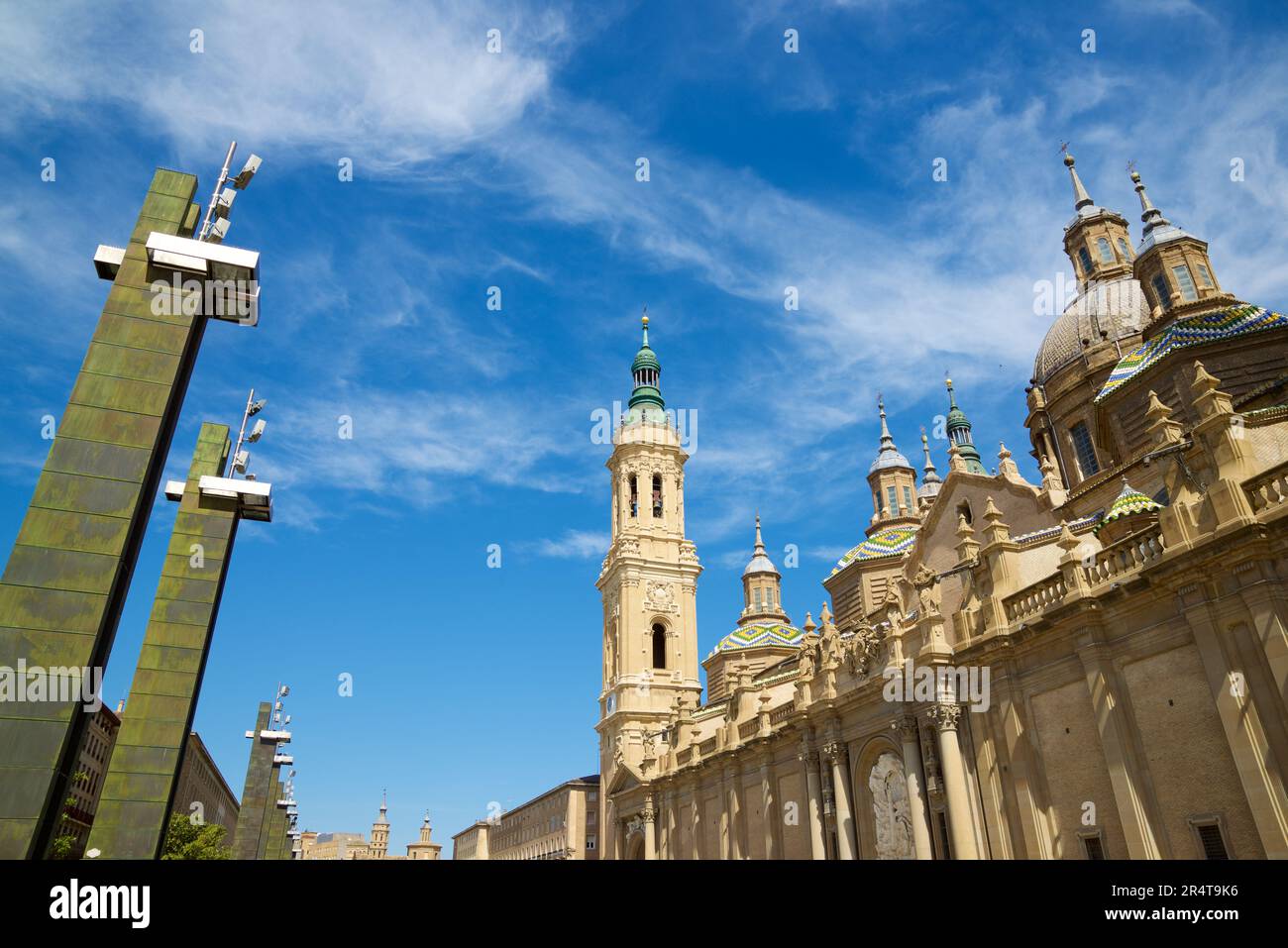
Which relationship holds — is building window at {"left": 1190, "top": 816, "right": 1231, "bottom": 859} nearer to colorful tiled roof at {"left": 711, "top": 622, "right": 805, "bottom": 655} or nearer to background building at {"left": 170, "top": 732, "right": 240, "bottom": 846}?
colorful tiled roof at {"left": 711, "top": 622, "right": 805, "bottom": 655}

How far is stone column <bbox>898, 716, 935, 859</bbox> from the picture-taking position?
2538 centimetres

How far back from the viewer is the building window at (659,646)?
206ft

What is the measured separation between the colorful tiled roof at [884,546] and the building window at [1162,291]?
60.9 feet

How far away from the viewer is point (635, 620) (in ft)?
202

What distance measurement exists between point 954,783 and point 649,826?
92.5 feet

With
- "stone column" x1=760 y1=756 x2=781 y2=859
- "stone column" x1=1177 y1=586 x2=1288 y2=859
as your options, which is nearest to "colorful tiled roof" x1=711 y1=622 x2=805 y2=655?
"stone column" x1=760 y1=756 x2=781 y2=859

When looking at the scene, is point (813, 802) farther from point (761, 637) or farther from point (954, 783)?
point (761, 637)

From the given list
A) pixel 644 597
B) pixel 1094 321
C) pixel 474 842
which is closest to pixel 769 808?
pixel 644 597

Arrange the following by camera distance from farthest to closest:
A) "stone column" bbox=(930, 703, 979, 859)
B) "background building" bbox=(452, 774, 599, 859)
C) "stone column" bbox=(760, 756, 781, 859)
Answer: "background building" bbox=(452, 774, 599, 859)
"stone column" bbox=(760, 756, 781, 859)
"stone column" bbox=(930, 703, 979, 859)

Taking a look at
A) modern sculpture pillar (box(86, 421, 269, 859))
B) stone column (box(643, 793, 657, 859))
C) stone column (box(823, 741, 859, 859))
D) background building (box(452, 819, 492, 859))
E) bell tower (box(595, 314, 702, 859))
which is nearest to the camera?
modern sculpture pillar (box(86, 421, 269, 859))

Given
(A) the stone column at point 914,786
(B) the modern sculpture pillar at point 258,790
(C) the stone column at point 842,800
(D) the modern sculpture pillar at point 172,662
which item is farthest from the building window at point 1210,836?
(B) the modern sculpture pillar at point 258,790

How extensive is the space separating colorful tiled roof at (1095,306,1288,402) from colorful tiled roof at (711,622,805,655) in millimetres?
32204

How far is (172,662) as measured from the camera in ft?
64.4

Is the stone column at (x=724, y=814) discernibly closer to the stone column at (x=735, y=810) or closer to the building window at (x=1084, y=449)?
the stone column at (x=735, y=810)
